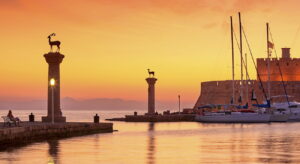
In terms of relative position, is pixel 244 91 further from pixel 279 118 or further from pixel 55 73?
pixel 55 73

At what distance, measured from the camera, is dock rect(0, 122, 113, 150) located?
102 feet

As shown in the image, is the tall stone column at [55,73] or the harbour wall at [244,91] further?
the harbour wall at [244,91]

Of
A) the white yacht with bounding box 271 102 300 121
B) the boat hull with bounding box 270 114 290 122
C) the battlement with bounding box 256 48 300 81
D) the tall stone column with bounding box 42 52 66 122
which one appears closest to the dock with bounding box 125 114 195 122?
the white yacht with bounding box 271 102 300 121

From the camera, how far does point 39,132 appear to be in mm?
36906

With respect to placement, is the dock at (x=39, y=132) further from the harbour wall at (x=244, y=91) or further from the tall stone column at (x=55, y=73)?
the harbour wall at (x=244, y=91)

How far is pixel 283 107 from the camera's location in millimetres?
93688

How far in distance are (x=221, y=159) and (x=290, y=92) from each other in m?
108

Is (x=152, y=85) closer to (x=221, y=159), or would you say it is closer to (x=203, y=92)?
(x=203, y=92)

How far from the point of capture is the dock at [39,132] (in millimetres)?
31156

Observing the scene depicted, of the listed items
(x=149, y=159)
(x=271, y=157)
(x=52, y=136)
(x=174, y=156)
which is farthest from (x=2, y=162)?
(x=52, y=136)

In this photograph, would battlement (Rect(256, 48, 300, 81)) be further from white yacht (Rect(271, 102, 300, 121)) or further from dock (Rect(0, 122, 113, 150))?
dock (Rect(0, 122, 113, 150))

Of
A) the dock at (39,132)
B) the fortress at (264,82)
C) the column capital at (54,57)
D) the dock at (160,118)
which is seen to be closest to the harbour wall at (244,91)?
the fortress at (264,82)

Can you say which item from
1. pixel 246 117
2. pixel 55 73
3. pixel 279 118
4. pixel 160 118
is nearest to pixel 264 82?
pixel 160 118

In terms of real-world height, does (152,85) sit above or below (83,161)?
above
